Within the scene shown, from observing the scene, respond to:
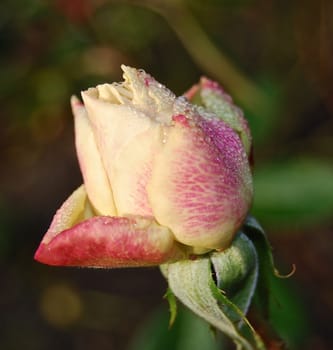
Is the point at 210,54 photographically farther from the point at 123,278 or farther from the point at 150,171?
the point at 150,171

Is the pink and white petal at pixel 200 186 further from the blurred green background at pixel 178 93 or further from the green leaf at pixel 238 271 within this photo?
the blurred green background at pixel 178 93

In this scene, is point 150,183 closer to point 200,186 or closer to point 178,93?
point 200,186

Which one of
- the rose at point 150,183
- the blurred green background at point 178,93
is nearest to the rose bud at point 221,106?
the rose at point 150,183

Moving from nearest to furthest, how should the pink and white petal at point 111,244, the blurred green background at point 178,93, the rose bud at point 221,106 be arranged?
the pink and white petal at point 111,244
the rose bud at point 221,106
the blurred green background at point 178,93

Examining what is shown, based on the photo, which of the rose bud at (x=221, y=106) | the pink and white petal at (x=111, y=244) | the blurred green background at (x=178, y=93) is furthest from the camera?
the blurred green background at (x=178, y=93)

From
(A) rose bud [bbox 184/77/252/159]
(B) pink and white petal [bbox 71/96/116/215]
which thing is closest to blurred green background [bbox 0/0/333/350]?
(A) rose bud [bbox 184/77/252/159]

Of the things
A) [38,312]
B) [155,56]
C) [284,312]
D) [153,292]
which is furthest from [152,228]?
[38,312]

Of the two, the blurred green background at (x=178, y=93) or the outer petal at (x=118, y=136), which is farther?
the blurred green background at (x=178, y=93)
